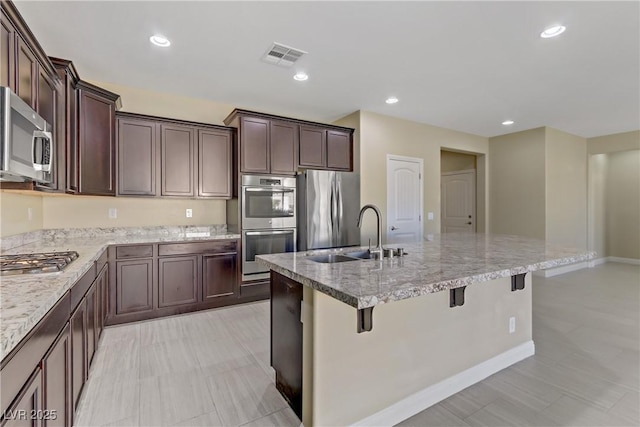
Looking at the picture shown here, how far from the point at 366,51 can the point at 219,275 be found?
2.99m

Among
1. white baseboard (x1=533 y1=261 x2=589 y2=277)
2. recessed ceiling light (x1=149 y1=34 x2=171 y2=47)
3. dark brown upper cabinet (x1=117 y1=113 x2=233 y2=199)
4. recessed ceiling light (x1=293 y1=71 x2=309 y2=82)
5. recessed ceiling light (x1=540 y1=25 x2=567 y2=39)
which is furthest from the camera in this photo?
white baseboard (x1=533 y1=261 x2=589 y2=277)

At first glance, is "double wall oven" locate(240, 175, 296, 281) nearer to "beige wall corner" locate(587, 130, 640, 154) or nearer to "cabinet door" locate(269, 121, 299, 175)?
"cabinet door" locate(269, 121, 299, 175)

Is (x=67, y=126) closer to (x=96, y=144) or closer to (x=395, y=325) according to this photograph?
(x=96, y=144)

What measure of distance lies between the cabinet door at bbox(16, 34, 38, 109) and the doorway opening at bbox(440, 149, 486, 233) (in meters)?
6.10

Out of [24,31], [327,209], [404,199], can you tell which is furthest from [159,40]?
[404,199]

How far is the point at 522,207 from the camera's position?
583cm

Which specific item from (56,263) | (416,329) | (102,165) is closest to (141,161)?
(102,165)

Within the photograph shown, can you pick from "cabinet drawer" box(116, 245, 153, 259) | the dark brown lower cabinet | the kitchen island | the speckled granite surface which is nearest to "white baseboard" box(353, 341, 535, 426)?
the kitchen island

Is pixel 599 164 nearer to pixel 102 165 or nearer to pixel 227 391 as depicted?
pixel 227 391

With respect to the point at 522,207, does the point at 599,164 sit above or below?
above

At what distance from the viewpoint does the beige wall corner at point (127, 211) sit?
339cm

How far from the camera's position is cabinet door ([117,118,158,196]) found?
3.44 m

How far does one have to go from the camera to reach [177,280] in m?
3.52

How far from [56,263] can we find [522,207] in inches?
267
